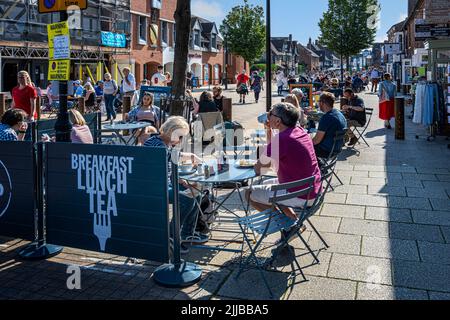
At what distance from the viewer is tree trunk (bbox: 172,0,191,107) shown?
26.4 ft

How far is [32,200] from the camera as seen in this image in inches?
183

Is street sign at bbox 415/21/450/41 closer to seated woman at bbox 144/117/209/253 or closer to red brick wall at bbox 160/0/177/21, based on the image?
seated woman at bbox 144/117/209/253

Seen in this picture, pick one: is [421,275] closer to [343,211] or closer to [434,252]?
[434,252]

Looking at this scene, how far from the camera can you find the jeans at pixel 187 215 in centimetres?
485

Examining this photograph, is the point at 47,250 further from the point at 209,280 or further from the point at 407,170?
the point at 407,170

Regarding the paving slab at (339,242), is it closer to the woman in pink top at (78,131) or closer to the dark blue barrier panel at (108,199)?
the dark blue barrier panel at (108,199)

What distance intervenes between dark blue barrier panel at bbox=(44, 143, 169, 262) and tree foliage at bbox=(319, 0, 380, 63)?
4087 cm

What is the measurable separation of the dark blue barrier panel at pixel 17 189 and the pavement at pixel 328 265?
291 millimetres

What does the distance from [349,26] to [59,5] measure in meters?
40.9

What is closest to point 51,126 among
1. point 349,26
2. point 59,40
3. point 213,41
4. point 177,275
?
point 59,40

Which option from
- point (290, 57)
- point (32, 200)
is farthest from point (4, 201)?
point (290, 57)

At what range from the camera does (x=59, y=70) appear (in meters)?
6.09

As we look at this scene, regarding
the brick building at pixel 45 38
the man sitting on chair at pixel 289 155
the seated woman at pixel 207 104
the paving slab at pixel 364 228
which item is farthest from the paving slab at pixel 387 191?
the brick building at pixel 45 38

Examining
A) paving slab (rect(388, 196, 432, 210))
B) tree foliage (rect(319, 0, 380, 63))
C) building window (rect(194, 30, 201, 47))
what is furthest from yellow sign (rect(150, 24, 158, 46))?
paving slab (rect(388, 196, 432, 210))
